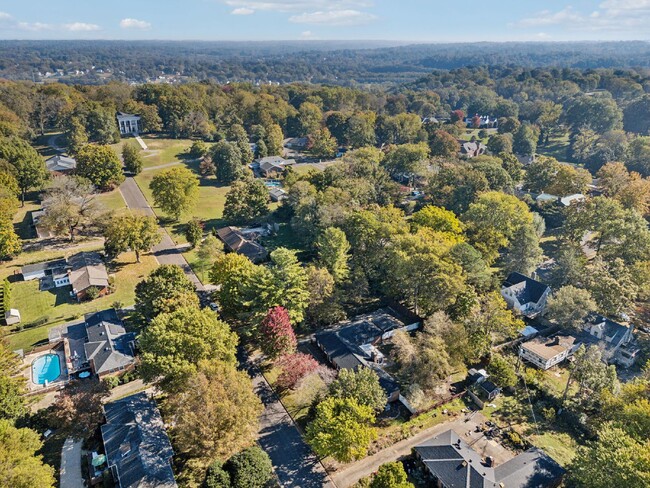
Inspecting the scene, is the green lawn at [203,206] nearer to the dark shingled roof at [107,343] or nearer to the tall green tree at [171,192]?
the tall green tree at [171,192]

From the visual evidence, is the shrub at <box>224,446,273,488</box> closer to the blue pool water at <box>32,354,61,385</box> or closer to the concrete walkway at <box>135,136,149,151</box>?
the blue pool water at <box>32,354,61,385</box>

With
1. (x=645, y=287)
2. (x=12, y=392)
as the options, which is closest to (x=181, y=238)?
(x=12, y=392)

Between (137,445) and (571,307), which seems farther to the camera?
(571,307)

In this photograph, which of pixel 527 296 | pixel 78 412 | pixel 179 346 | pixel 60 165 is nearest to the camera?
pixel 78 412

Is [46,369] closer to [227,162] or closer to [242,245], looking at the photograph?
[242,245]

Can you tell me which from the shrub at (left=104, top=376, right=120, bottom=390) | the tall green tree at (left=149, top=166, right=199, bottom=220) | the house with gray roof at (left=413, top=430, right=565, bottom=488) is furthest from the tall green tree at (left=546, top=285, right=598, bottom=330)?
the tall green tree at (left=149, top=166, right=199, bottom=220)

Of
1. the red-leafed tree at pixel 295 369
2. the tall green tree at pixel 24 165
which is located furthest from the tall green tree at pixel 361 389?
the tall green tree at pixel 24 165

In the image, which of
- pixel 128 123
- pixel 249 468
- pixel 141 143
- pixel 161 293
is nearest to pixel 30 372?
pixel 161 293

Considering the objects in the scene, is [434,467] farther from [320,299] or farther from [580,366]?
[320,299]
